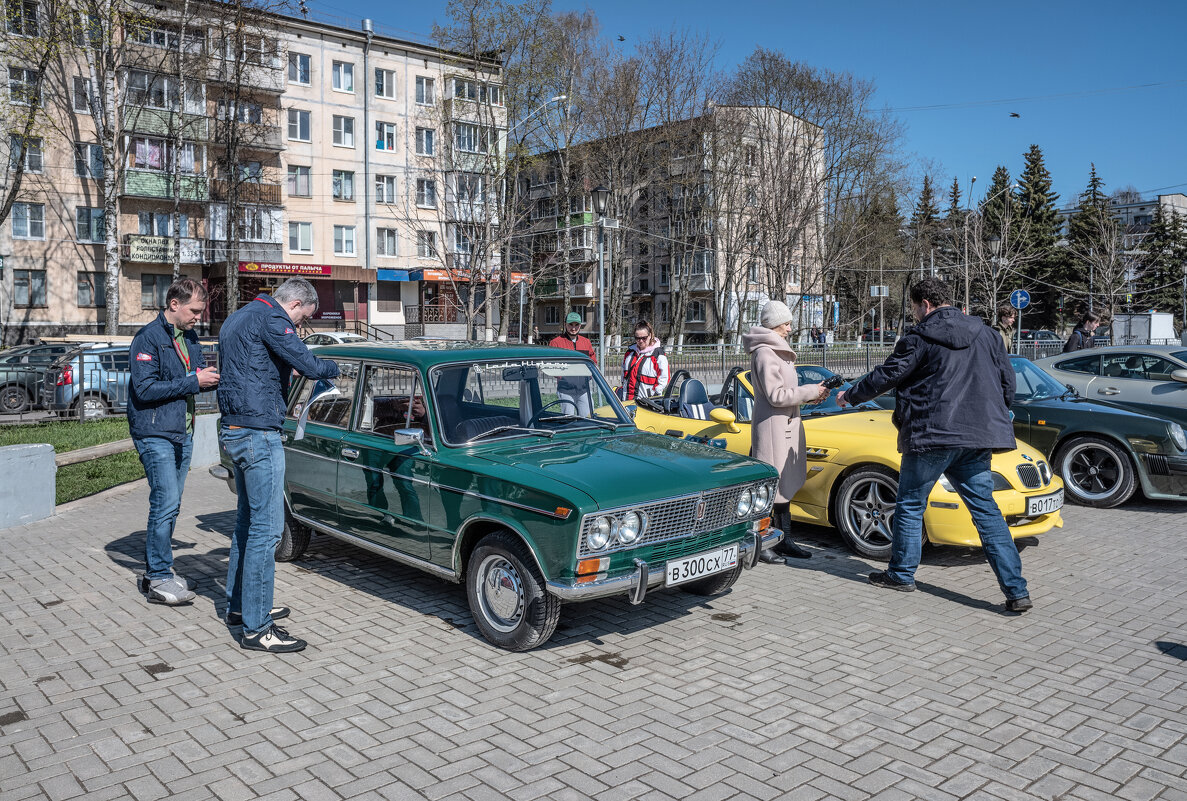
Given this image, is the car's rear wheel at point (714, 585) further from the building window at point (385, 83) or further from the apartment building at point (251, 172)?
the building window at point (385, 83)

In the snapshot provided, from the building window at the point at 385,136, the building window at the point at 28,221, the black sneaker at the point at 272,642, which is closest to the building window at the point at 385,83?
the building window at the point at 385,136

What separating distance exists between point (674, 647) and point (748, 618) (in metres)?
0.77

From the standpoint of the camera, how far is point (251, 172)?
44719 millimetres

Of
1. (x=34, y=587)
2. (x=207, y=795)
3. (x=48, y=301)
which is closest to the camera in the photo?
(x=207, y=795)

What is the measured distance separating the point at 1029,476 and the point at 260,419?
18.6 feet

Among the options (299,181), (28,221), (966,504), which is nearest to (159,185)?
(28,221)

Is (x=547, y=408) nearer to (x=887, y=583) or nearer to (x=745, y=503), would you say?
(x=745, y=503)

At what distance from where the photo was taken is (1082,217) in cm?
5700

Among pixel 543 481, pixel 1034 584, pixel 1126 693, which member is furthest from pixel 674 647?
pixel 1034 584

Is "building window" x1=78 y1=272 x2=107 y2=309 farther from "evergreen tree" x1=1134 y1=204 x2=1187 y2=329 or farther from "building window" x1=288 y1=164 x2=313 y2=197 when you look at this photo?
"evergreen tree" x1=1134 y1=204 x2=1187 y2=329

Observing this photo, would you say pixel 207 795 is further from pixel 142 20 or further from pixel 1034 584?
pixel 142 20

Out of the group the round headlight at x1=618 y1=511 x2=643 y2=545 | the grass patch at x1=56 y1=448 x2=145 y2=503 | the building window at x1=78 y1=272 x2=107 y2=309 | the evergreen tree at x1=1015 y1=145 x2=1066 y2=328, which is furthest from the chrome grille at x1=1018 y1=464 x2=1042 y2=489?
the evergreen tree at x1=1015 y1=145 x2=1066 y2=328

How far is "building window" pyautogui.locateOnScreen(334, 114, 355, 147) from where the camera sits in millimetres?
48312

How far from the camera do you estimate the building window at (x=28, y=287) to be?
131 ft
